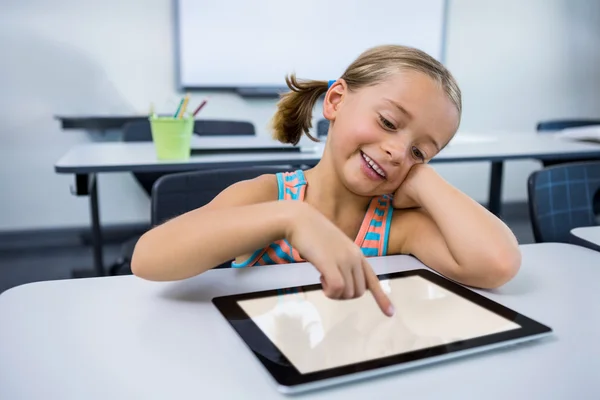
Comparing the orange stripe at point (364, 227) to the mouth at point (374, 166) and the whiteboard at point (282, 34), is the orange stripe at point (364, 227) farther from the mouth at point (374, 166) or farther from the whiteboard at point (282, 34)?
the whiteboard at point (282, 34)

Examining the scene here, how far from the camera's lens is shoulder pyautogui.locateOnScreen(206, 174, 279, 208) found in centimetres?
89

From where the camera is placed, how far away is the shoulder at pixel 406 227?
965mm

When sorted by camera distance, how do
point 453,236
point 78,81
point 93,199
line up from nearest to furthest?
point 453,236
point 93,199
point 78,81

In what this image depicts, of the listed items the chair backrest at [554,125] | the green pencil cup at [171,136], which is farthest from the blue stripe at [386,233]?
the chair backrest at [554,125]

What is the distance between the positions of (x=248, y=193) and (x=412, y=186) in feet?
0.92

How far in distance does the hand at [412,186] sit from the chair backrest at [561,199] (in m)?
0.57

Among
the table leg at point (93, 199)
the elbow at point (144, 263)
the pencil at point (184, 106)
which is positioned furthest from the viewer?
the table leg at point (93, 199)

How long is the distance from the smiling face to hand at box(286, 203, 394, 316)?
0.89ft

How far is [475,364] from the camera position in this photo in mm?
550

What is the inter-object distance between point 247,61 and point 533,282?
266cm

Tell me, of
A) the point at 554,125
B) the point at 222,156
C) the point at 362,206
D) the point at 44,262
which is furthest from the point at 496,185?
the point at 44,262

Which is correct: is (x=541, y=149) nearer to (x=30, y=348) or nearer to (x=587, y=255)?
(x=587, y=255)

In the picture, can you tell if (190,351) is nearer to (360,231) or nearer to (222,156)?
(360,231)

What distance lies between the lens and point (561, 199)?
1.46 metres
